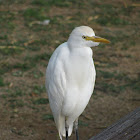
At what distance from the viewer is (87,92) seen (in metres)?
3.30

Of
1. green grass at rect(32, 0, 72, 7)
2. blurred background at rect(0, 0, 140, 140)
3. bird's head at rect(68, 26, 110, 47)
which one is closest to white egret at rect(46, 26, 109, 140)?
bird's head at rect(68, 26, 110, 47)

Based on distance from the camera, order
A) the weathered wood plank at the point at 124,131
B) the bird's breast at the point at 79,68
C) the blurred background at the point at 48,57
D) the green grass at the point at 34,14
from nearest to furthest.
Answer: the weathered wood plank at the point at 124,131
the bird's breast at the point at 79,68
the blurred background at the point at 48,57
the green grass at the point at 34,14

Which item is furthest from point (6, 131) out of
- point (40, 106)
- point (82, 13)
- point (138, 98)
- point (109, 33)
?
point (82, 13)

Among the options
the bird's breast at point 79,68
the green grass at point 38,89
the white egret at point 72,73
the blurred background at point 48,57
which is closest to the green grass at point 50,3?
the blurred background at point 48,57

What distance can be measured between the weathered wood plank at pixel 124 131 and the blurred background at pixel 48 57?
1.48 m

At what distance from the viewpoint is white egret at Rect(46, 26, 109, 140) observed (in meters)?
2.93

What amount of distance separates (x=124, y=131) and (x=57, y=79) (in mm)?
824

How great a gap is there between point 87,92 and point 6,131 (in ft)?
4.34

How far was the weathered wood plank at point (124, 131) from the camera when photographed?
8.14 feet

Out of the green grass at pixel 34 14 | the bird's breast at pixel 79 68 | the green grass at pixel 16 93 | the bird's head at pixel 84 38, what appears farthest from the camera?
the green grass at pixel 34 14

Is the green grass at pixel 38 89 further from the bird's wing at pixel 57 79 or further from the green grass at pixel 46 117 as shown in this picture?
the bird's wing at pixel 57 79

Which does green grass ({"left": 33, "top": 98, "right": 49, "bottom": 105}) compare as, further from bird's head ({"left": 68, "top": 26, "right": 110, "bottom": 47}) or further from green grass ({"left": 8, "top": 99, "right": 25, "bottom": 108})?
bird's head ({"left": 68, "top": 26, "right": 110, "bottom": 47})

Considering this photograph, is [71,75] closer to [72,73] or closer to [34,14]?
[72,73]

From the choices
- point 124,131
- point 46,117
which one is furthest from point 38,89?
point 124,131
